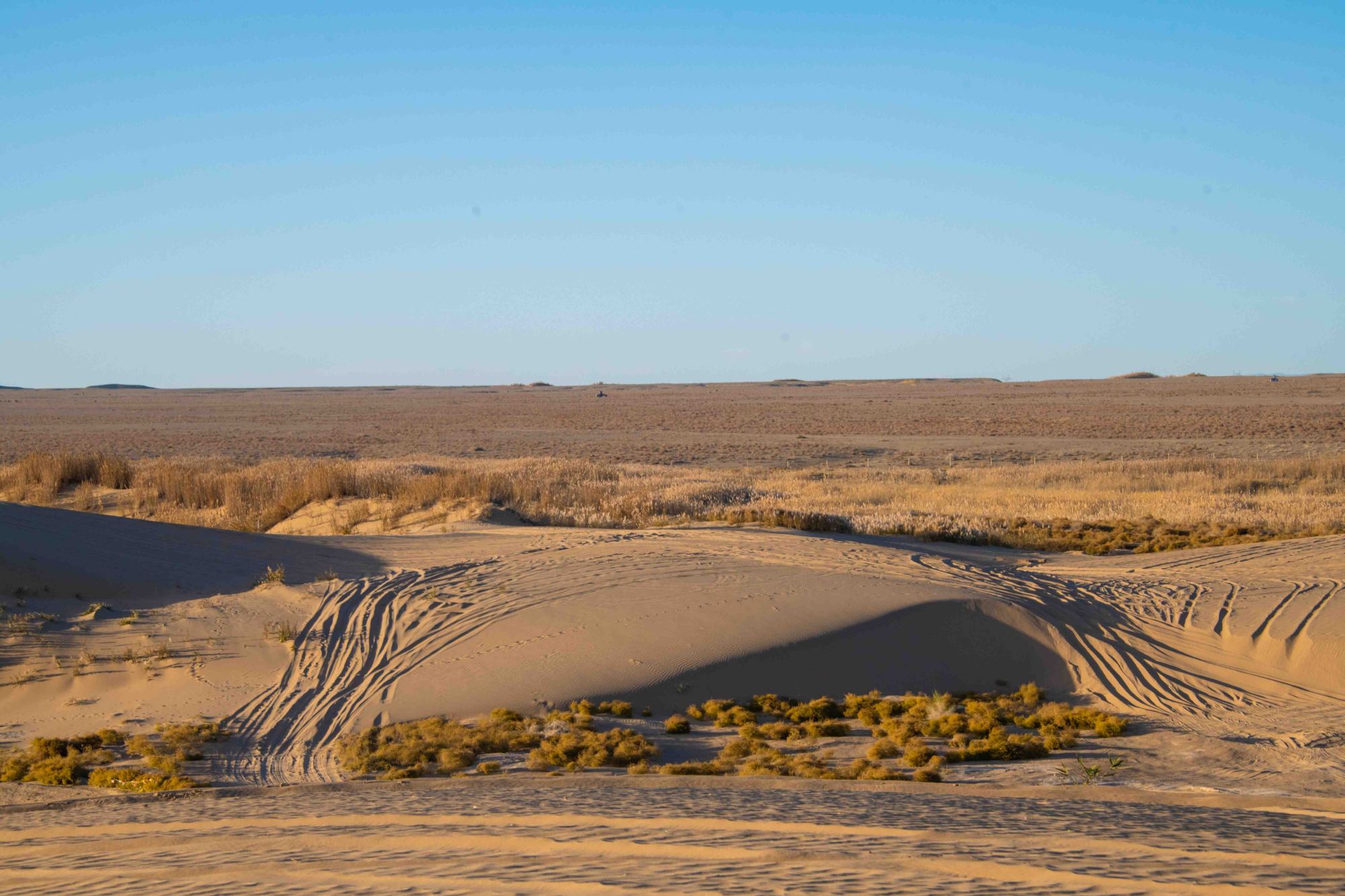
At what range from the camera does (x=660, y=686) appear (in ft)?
31.7

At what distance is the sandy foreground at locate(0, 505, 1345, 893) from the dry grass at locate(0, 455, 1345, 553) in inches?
85.1

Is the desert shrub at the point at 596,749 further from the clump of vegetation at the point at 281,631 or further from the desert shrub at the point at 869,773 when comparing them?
the clump of vegetation at the point at 281,631

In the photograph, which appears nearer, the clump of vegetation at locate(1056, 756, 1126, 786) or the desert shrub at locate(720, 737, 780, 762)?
the clump of vegetation at locate(1056, 756, 1126, 786)

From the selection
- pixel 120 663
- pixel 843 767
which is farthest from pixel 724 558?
pixel 120 663

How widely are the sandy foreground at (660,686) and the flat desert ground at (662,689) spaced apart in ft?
0.11

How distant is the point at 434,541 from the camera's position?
15.8 meters

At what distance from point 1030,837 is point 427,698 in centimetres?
572

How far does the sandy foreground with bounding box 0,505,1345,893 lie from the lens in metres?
4.97

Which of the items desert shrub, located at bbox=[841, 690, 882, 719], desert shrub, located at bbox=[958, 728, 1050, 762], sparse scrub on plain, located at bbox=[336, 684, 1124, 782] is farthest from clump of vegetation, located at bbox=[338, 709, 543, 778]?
desert shrub, located at bbox=[958, 728, 1050, 762]

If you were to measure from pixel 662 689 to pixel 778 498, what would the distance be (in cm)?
1287

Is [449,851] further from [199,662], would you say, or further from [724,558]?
[724,558]

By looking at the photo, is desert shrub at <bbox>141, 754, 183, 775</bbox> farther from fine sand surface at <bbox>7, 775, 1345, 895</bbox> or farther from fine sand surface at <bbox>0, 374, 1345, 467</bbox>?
fine sand surface at <bbox>0, 374, 1345, 467</bbox>

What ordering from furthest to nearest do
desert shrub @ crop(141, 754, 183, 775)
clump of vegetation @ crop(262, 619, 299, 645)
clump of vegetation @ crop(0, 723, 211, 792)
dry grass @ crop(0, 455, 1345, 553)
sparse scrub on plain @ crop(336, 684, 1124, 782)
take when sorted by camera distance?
dry grass @ crop(0, 455, 1345, 553)
clump of vegetation @ crop(262, 619, 299, 645)
sparse scrub on plain @ crop(336, 684, 1124, 782)
desert shrub @ crop(141, 754, 183, 775)
clump of vegetation @ crop(0, 723, 211, 792)

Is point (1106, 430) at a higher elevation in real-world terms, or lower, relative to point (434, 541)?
higher
